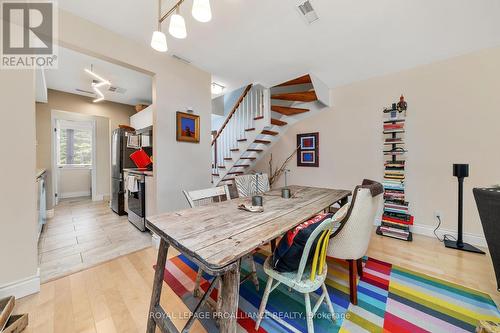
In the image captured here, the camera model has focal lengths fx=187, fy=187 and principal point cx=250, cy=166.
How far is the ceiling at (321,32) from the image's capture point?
176cm

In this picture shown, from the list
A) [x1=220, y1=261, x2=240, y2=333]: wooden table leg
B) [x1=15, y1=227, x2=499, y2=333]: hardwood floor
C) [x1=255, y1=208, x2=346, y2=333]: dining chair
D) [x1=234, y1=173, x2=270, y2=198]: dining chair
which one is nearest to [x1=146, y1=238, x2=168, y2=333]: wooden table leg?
[x1=15, y1=227, x2=499, y2=333]: hardwood floor

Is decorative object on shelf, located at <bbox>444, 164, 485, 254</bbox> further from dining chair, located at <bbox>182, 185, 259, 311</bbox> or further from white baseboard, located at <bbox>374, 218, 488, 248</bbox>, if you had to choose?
dining chair, located at <bbox>182, 185, 259, 311</bbox>

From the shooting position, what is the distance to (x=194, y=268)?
6.59 ft

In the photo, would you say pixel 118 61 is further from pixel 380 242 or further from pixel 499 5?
pixel 380 242

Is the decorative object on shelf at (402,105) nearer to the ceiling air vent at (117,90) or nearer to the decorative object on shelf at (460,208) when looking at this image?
the decorative object on shelf at (460,208)

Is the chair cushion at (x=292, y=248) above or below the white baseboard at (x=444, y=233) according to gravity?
above

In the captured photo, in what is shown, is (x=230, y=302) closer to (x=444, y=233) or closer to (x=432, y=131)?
(x=444, y=233)

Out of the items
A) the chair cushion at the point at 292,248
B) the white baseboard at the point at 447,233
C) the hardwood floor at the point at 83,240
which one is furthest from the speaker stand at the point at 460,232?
the hardwood floor at the point at 83,240

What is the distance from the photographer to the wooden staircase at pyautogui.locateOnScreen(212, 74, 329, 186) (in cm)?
350

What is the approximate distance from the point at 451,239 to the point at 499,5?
2680 mm

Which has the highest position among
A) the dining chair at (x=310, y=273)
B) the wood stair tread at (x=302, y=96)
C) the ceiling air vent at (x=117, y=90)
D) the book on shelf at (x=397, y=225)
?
the ceiling air vent at (x=117, y=90)

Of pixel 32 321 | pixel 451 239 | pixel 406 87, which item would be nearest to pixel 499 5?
pixel 406 87

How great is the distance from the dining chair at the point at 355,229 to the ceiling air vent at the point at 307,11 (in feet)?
5.60

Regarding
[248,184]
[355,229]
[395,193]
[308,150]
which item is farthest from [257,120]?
[355,229]
